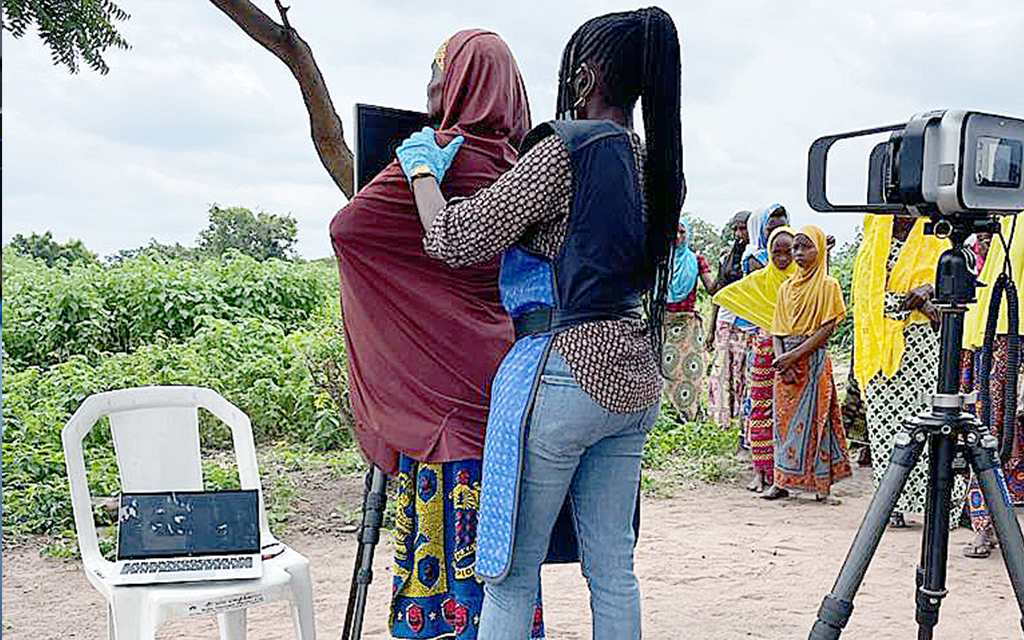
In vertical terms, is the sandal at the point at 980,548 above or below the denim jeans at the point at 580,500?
below

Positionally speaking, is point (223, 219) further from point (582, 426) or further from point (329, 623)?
point (582, 426)

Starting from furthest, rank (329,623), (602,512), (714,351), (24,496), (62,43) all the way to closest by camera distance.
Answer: (714,351) < (24,496) < (62,43) < (329,623) < (602,512)

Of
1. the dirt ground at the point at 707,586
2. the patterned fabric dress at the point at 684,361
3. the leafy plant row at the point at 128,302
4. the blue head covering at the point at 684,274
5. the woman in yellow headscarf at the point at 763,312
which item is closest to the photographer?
the dirt ground at the point at 707,586

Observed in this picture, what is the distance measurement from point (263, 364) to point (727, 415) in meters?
2.97

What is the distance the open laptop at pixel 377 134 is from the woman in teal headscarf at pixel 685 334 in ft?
14.2

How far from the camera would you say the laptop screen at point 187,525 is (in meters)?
2.44

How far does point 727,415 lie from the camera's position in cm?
728

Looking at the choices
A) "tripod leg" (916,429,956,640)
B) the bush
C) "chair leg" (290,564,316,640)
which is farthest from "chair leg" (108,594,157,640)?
the bush

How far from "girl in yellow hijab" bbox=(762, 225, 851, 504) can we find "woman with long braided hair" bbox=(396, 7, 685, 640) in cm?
329

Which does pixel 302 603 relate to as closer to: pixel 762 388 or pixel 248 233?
pixel 762 388

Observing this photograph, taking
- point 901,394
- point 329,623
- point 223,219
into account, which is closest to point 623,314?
point 329,623

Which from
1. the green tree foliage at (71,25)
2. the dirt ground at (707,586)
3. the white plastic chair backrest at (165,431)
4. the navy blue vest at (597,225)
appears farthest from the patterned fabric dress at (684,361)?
the navy blue vest at (597,225)

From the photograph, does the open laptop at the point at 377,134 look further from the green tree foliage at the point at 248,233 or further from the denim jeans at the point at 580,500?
the green tree foliage at the point at 248,233

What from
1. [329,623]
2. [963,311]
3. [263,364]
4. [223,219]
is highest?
[223,219]
